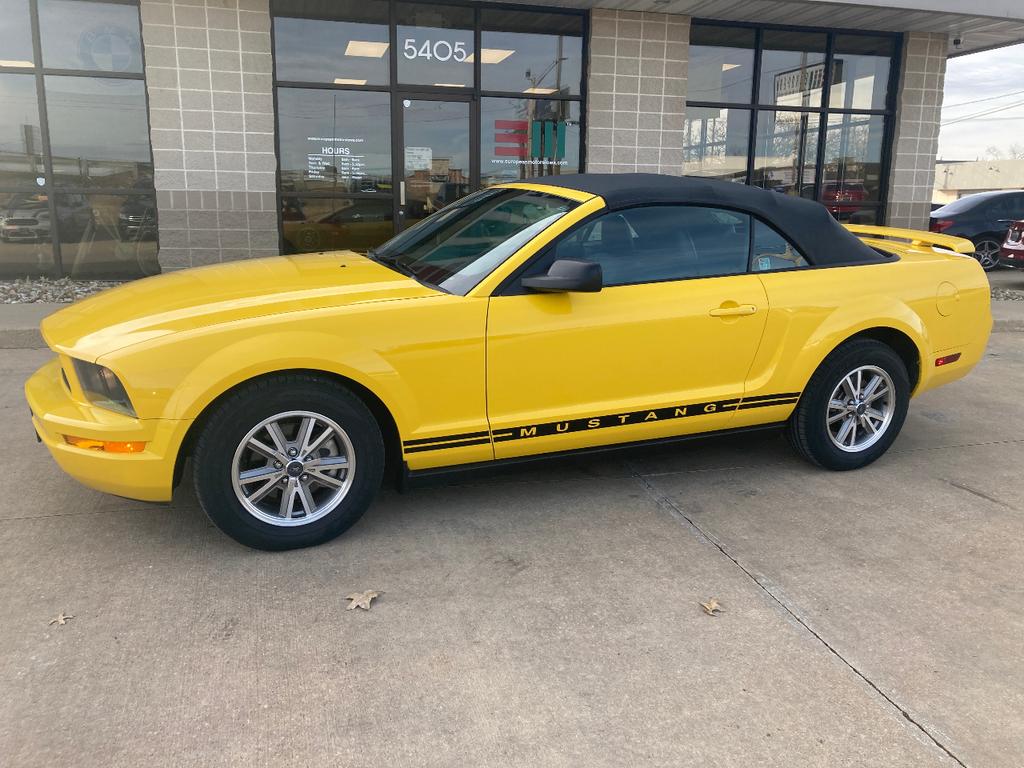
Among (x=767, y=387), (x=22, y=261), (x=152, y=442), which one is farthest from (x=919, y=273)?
(x=22, y=261)

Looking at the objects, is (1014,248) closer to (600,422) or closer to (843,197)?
(843,197)

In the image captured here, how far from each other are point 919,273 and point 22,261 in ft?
33.9

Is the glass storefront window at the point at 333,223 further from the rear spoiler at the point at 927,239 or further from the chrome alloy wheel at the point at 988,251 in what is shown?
the chrome alloy wheel at the point at 988,251

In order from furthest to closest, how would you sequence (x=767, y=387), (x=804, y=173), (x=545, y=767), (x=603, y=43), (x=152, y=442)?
(x=804, y=173) < (x=603, y=43) < (x=767, y=387) < (x=152, y=442) < (x=545, y=767)

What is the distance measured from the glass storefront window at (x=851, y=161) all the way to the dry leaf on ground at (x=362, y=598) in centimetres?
1161

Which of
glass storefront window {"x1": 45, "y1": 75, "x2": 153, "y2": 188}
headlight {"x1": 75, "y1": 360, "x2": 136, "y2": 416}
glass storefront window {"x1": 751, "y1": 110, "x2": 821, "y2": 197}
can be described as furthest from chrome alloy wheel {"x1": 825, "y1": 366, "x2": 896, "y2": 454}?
glass storefront window {"x1": 45, "y1": 75, "x2": 153, "y2": 188}

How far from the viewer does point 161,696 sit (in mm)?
2619

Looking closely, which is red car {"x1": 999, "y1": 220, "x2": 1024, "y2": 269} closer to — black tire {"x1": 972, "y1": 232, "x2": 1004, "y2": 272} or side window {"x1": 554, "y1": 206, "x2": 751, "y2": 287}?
black tire {"x1": 972, "y1": 232, "x2": 1004, "y2": 272}

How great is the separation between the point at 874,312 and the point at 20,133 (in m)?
10.1

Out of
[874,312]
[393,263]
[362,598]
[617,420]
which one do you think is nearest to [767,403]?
[874,312]

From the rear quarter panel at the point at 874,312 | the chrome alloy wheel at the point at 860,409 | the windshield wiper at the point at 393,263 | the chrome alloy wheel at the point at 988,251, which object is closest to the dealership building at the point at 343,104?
the chrome alloy wheel at the point at 988,251

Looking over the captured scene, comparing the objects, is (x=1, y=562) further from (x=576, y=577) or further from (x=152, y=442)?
(x=576, y=577)

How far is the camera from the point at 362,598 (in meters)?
3.21

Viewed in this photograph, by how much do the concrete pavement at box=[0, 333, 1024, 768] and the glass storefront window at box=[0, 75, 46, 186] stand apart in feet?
23.3
